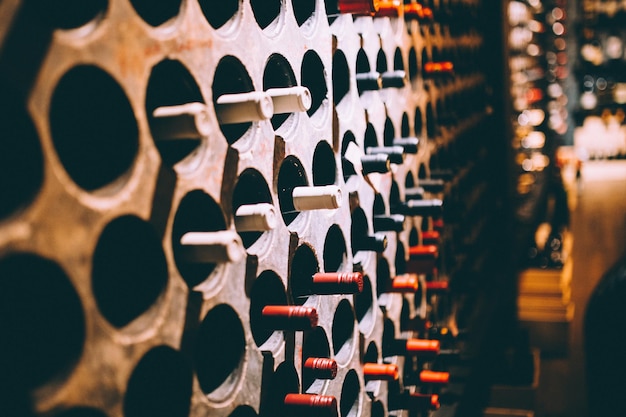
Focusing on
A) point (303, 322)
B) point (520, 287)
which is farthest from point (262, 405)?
point (520, 287)

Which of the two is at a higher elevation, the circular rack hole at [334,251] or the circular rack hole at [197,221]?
the circular rack hole at [197,221]

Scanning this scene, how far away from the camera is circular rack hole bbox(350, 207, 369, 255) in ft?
3.35

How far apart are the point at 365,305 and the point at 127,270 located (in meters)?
0.63

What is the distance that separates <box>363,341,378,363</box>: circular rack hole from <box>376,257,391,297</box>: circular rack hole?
0.10m

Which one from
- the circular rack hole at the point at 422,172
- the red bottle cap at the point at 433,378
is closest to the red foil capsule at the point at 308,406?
the red bottle cap at the point at 433,378

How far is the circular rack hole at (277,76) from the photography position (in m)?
0.73

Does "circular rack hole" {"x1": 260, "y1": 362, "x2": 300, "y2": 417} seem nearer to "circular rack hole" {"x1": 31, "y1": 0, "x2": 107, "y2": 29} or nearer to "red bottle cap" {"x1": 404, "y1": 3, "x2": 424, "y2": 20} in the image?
"circular rack hole" {"x1": 31, "y1": 0, "x2": 107, "y2": 29}

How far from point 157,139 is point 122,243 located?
9cm

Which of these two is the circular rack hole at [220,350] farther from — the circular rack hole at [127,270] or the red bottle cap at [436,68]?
the red bottle cap at [436,68]

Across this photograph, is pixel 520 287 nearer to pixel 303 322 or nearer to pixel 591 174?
pixel 303 322

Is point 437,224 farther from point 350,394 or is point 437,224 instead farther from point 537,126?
point 537,126

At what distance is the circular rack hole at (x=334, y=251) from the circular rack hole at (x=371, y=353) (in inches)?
7.1

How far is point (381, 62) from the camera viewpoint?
47.4 inches

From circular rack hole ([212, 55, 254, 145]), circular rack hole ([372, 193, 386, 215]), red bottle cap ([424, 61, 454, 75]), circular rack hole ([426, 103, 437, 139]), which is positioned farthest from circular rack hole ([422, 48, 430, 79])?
circular rack hole ([212, 55, 254, 145])
